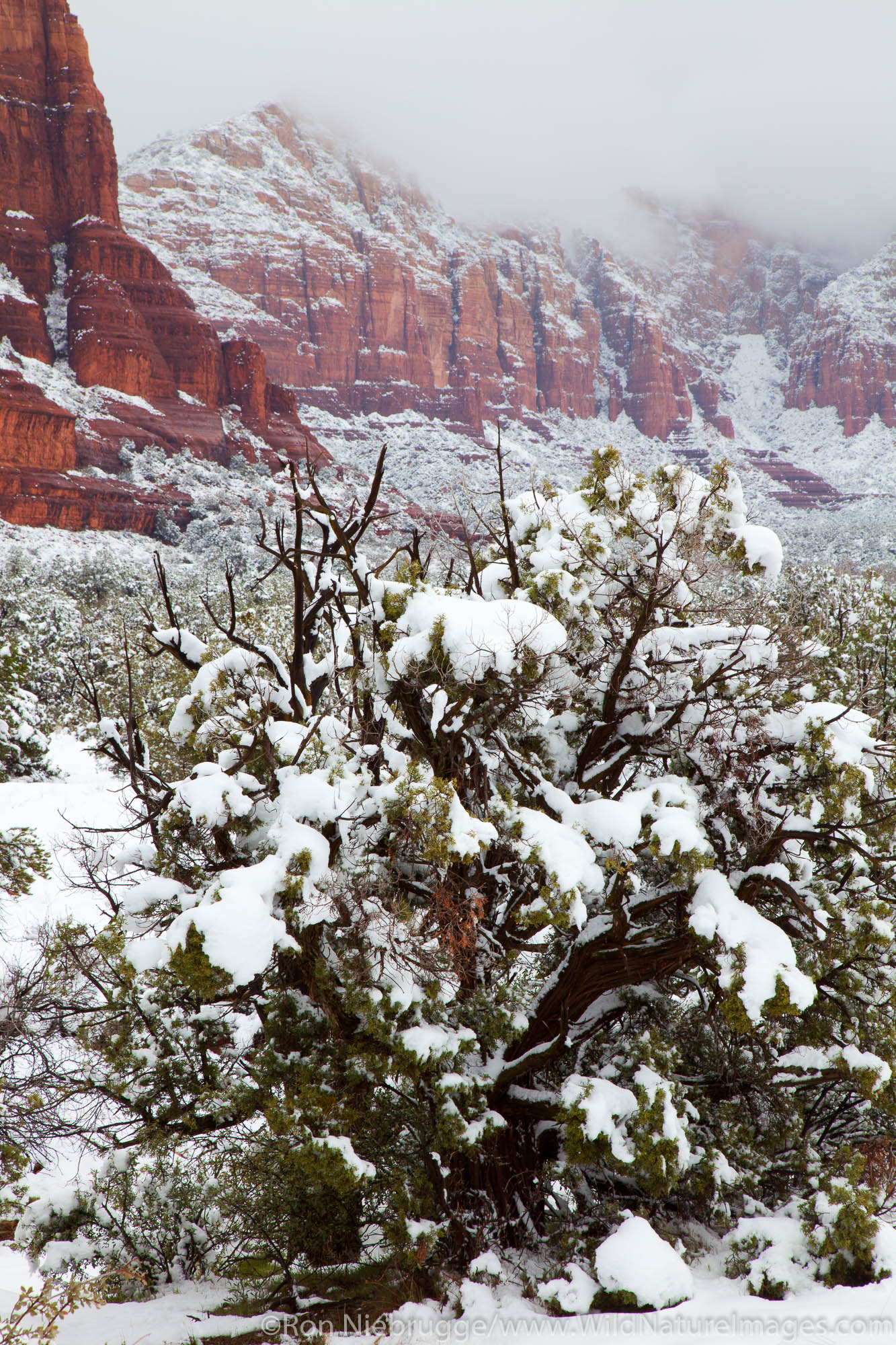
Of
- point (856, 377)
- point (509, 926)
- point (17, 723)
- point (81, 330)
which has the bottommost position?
point (509, 926)

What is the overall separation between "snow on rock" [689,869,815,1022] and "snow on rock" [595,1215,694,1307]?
4.98ft

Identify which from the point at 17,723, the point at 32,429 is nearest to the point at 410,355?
the point at 32,429

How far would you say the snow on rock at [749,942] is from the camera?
4.62m

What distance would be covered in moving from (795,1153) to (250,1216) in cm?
414

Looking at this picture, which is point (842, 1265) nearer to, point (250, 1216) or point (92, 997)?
point (250, 1216)

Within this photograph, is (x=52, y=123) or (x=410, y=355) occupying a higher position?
(x=52, y=123)

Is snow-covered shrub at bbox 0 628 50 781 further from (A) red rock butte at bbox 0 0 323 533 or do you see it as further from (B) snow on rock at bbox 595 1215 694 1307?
(A) red rock butte at bbox 0 0 323 533

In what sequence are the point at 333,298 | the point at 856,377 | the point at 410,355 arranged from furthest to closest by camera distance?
the point at 856,377 < the point at 410,355 < the point at 333,298

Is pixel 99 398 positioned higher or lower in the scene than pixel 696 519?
higher

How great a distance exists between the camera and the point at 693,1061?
6902 mm

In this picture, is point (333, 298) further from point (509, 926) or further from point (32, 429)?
point (509, 926)

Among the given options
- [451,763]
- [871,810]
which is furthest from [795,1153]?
[451,763]

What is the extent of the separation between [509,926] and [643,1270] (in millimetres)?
2220

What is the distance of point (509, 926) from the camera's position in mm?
6164
